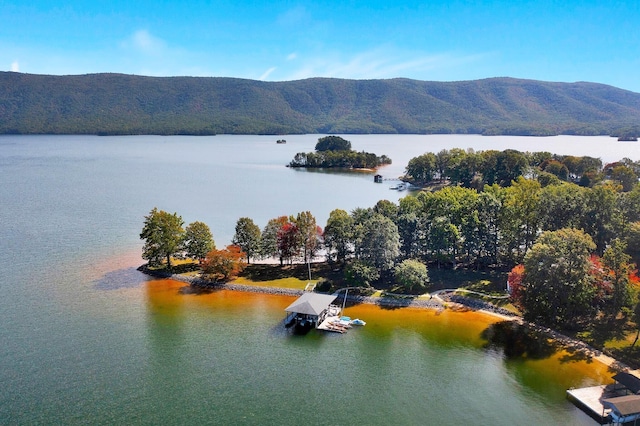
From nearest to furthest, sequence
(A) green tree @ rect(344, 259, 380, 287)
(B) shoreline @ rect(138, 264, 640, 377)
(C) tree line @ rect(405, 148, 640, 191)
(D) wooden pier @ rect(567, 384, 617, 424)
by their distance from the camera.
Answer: (D) wooden pier @ rect(567, 384, 617, 424) < (B) shoreline @ rect(138, 264, 640, 377) < (A) green tree @ rect(344, 259, 380, 287) < (C) tree line @ rect(405, 148, 640, 191)

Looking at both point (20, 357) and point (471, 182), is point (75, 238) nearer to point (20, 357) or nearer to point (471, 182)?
point (20, 357)

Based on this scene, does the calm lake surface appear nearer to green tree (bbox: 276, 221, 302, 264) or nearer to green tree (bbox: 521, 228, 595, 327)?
green tree (bbox: 521, 228, 595, 327)

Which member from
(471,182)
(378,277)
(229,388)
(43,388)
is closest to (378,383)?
(229,388)

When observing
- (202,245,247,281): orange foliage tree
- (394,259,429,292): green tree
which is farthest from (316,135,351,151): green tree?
(394,259,429,292): green tree

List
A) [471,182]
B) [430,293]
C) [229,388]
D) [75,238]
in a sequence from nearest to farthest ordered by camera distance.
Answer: [229,388] < [430,293] < [75,238] < [471,182]

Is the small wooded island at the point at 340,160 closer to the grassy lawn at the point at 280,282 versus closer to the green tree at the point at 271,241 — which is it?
the green tree at the point at 271,241

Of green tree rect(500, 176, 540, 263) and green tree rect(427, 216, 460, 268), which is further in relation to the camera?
green tree rect(500, 176, 540, 263)
